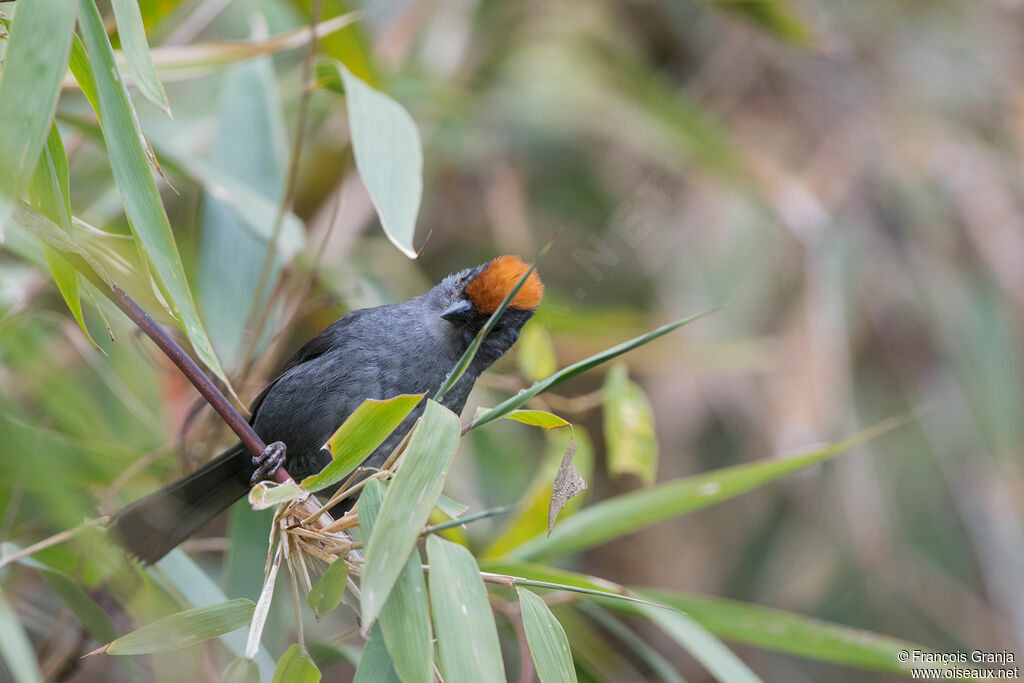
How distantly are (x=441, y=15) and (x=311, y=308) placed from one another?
2.54m

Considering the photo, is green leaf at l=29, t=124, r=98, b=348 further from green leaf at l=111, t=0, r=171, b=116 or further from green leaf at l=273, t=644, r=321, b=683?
green leaf at l=273, t=644, r=321, b=683

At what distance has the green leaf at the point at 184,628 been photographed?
1.34 m

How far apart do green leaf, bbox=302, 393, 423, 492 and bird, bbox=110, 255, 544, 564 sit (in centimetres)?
59

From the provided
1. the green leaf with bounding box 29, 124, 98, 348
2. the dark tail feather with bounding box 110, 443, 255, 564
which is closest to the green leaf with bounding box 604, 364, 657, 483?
the dark tail feather with bounding box 110, 443, 255, 564

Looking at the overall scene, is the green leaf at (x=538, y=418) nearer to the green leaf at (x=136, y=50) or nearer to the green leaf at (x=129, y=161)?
the green leaf at (x=129, y=161)

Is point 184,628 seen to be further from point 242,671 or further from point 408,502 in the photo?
point 408,502

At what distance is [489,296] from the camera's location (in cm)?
202

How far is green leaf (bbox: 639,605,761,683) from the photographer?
208cm

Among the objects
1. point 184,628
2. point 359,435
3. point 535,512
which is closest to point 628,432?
point 535,512

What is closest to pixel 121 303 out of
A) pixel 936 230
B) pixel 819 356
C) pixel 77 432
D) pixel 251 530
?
pixel 251 530

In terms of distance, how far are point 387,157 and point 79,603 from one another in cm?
120

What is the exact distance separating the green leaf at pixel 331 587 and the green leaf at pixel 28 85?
0.64 meters

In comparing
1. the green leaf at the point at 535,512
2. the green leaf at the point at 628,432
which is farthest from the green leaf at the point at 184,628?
the green leaf at the point at 535,512

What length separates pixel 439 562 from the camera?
1.28 m
